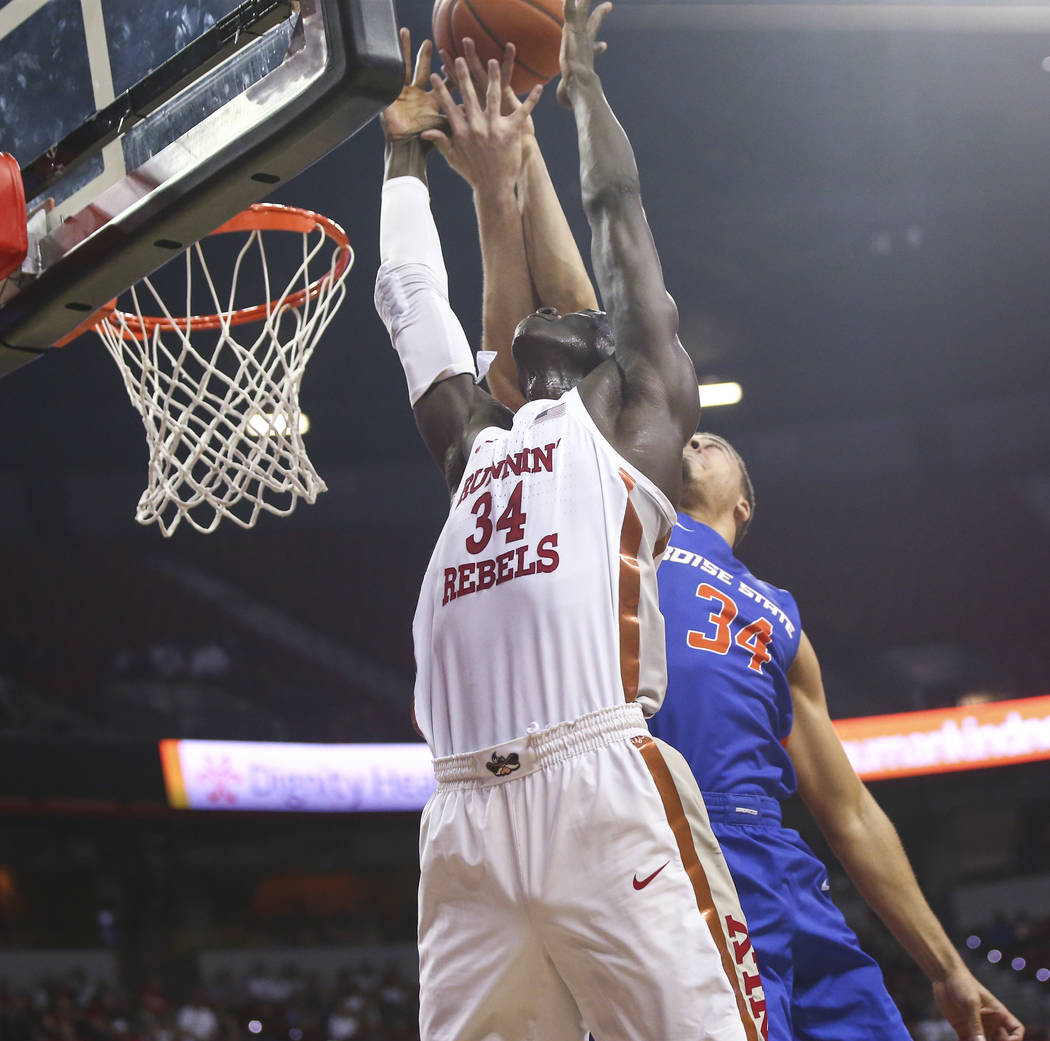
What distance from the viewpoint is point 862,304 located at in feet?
36.1

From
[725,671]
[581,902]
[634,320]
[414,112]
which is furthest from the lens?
[414,112]

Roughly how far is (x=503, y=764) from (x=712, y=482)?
151 centimetres

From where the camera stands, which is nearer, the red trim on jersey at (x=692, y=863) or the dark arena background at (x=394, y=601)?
the red trim on jersey at (x=692, y=863)

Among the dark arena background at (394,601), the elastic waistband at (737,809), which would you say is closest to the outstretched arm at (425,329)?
the elastic waistband at (737,809)

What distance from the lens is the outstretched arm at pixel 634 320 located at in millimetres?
2439

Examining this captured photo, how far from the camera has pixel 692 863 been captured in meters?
2.10

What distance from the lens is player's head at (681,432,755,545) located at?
3488 millimetres

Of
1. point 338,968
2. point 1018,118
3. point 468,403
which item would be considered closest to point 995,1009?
point 468,403

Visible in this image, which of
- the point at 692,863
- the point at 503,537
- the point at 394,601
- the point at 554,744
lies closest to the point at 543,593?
the point at 503,537

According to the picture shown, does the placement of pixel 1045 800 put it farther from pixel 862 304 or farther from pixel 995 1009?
pixel 995 1009

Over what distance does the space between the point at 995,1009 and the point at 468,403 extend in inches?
70.1

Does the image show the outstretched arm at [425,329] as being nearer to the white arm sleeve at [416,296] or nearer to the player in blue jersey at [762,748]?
the white arm sleeve at [416,296]

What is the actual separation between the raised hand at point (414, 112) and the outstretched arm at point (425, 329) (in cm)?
11

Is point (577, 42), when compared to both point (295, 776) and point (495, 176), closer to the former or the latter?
point (495, 176)
